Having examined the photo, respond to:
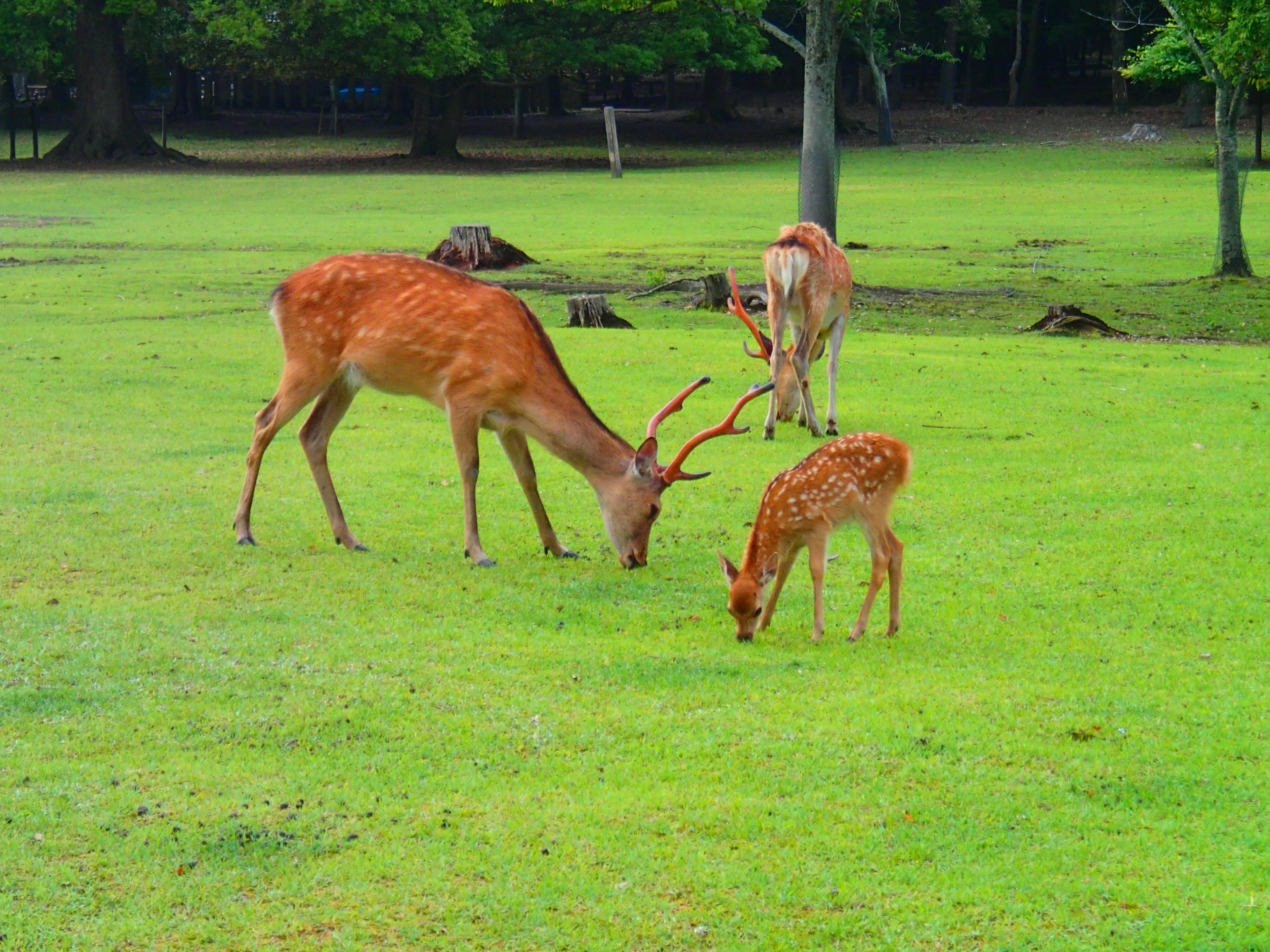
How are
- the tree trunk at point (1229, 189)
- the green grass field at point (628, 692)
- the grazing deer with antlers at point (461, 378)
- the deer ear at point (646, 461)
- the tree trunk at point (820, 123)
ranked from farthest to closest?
the tree trunk at point (820, 123)
the tree trunk at point (1229, 189)
the grazing deer with antlers at point (461, 378)
the deer ear at point (646, 461)
the green grass field at point (628, 692)

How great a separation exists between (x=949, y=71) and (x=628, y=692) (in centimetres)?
5679

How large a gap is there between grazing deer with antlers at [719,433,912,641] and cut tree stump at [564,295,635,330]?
34.6ft

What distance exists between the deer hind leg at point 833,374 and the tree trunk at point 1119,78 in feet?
145

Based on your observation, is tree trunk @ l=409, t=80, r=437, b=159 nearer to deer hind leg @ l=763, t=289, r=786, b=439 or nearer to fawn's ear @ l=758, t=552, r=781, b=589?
deer hind leg @ l=763, t=289, r=786, b=439

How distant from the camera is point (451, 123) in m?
49.3

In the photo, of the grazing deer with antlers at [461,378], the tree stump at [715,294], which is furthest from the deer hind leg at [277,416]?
the tree stump at [715,294]

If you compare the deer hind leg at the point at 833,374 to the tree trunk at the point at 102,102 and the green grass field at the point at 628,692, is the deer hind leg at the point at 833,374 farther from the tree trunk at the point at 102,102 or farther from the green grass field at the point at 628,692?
the tree trunk at the point at 102,102

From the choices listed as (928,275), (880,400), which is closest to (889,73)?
(928,275)

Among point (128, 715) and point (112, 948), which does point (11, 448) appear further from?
point (112, 948)

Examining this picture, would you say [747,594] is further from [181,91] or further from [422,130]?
[181,91]

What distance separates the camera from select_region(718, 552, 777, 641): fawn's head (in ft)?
21.5

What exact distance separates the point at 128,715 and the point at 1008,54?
62.9m

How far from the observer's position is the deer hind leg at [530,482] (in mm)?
8062

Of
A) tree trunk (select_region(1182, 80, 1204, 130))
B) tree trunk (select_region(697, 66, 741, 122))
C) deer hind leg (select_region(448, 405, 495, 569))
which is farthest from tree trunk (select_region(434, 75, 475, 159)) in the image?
deer hind leg (select_region(448, 405, 495, 569))
